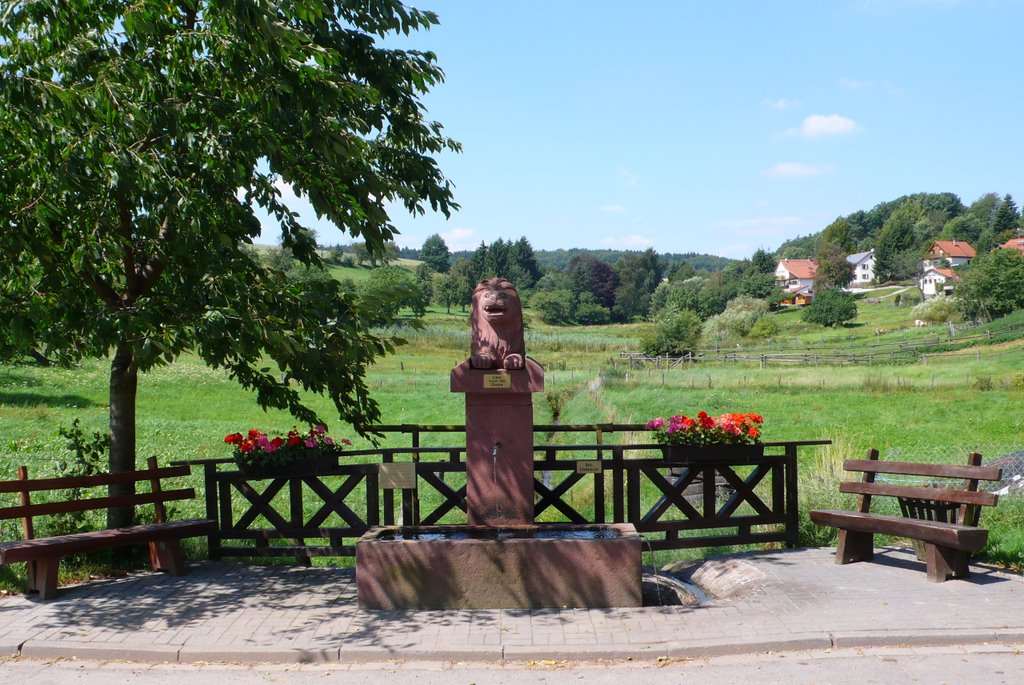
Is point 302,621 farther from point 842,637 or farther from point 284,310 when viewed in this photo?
point 842,637

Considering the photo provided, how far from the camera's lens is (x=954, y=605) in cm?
708

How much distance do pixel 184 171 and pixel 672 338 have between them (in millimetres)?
54279

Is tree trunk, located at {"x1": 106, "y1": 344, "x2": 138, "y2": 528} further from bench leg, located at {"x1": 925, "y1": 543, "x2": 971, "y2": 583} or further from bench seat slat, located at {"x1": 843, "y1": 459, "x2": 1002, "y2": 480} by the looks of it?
bench leg, located at {"x1": 925, "y1": 543, "x2": 971, "y2": 583}

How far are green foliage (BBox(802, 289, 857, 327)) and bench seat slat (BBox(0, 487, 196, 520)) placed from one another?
8974 centimetres

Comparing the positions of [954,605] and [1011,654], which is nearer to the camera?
[1011,654]

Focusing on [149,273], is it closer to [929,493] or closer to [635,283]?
[929,493]

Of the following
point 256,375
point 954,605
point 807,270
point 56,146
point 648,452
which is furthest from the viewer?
point 807,270

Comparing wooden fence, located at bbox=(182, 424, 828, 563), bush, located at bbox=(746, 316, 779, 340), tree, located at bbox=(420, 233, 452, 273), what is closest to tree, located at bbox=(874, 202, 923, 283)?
bush, located at bbox=(746, 316, 779, 340)

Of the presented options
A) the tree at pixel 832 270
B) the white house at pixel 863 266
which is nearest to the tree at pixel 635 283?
the tree at pixel 832 270

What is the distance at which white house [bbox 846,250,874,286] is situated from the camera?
155 metres

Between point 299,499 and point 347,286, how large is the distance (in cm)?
244

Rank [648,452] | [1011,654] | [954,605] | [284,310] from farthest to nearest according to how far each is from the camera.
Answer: [648,452]
[284,310]
[954,605]
[1011,654]

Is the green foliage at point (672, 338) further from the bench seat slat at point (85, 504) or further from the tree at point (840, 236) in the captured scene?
the tree at point (840, 236)

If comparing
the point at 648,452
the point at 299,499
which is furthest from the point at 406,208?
the point at 648,452
